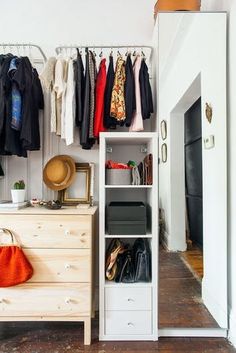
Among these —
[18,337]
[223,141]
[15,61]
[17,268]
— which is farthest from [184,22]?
[18,337]

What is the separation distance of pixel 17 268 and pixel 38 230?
262 mm

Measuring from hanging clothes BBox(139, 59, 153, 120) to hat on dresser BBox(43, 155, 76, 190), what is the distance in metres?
0.68

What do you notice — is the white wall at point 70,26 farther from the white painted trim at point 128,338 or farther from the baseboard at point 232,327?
the baseboard at point 232,327

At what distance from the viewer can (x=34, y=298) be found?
1.88 meters

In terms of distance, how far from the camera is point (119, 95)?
6.68 feet

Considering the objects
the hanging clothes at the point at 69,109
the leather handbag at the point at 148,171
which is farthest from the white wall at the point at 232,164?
the hanging clothes at the point at 69,109

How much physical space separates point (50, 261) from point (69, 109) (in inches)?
41.3

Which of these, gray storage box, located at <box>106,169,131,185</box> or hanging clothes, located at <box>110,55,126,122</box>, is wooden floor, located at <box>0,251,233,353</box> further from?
hanging clothes, located at <box>110,55,126,122</box>

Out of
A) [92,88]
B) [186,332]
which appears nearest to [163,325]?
[186,332]

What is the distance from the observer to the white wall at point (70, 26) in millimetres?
2318

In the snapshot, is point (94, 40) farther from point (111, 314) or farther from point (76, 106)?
point (111, 314)

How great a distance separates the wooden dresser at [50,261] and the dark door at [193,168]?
0.75m

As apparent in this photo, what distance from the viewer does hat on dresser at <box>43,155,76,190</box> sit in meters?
2.21

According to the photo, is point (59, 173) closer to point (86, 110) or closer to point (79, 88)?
point (86, 110)
